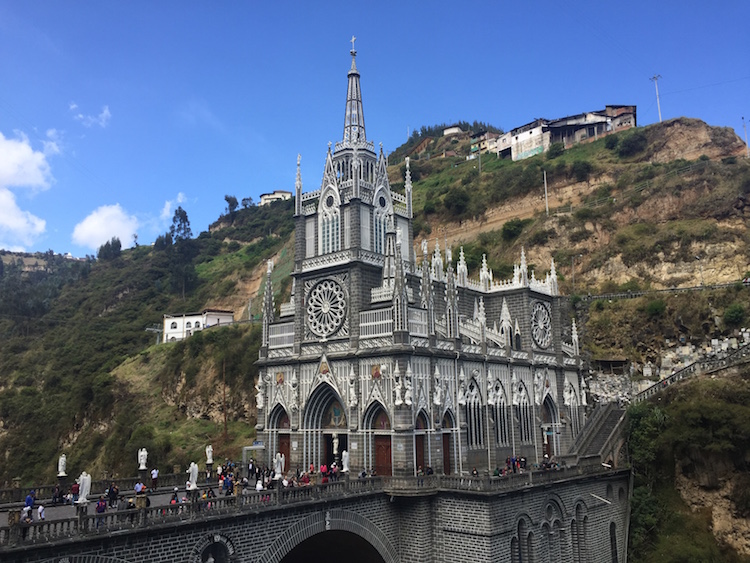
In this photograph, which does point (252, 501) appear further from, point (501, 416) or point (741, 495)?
point (741, 495)

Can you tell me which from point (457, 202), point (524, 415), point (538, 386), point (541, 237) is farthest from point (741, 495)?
point (457, 202)

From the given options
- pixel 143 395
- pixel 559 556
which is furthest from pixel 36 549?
pixel 143 395

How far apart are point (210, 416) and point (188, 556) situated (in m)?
44.4

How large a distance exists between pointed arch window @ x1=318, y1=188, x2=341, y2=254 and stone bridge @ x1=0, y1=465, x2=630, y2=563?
48.2 feet

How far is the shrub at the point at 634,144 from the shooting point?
289ft

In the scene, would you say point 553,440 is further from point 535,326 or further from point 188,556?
point 188,556

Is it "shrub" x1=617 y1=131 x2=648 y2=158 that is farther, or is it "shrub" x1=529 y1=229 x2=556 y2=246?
"shrub" x1=617 y1=131 x2=648 y2=158

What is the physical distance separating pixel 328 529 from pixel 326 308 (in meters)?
13.7

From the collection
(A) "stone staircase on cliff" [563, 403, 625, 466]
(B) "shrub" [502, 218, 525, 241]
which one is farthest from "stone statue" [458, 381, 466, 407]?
(B) "shrub" [502, 218, 525, 241]

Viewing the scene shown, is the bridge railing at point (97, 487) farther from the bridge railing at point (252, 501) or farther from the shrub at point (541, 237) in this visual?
the shrub at point (541, 237)

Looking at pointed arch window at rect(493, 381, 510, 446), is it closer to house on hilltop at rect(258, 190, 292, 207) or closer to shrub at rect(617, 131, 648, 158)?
shrub at rect(617, 131, 648, 158)

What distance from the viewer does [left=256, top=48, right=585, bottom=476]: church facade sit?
3272 centimetres

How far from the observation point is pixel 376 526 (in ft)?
94.9

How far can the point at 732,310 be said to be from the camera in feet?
156
